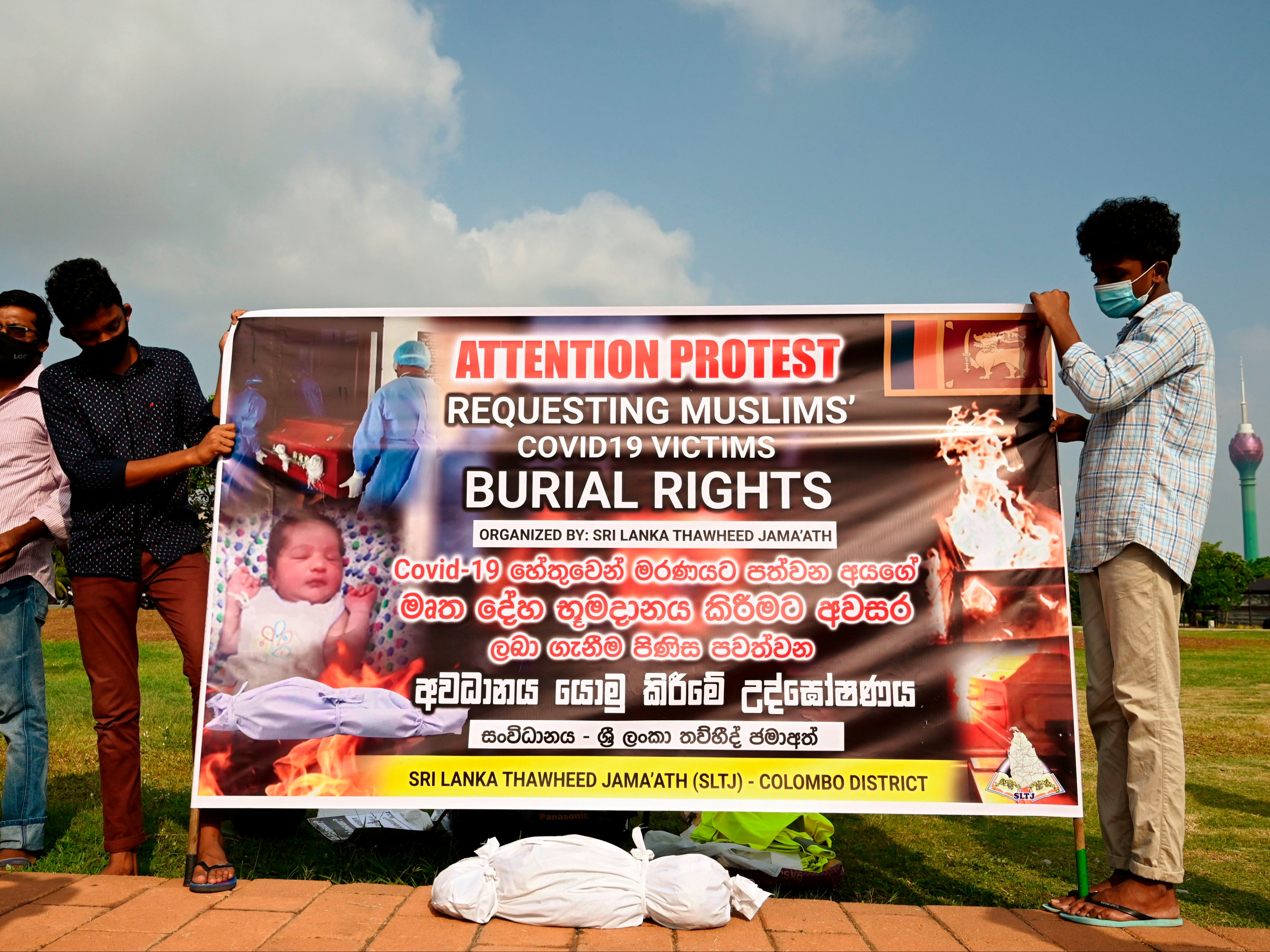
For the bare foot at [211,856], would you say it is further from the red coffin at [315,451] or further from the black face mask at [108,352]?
the black face mask at [108,352]

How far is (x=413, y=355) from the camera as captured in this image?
11.1 ft

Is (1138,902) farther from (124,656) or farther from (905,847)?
(124,656)

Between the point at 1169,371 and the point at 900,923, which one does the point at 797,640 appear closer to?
the point at 900,923

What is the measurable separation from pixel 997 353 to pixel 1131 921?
203 cm

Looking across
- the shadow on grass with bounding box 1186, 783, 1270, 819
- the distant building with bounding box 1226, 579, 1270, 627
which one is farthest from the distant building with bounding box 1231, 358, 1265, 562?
the shadow on grass with bounding box 1186, 783, 1270, 819

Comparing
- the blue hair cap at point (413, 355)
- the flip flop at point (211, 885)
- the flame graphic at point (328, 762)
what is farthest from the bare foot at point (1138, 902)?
the blue hair cap at point (413, 355)

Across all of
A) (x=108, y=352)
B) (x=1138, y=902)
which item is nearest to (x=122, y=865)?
(x=108, y=352)

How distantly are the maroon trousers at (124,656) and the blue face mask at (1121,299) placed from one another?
11.9ft

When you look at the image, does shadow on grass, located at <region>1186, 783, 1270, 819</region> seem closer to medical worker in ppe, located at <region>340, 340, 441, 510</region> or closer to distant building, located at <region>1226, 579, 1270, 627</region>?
medical worker in ppe, located at <region>340, 340, 441, 510</region>

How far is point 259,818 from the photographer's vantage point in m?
3.78

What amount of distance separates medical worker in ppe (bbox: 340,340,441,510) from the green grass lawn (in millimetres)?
1504

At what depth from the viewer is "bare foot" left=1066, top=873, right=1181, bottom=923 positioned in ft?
9.45

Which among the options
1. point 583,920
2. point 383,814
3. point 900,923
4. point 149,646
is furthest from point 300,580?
point 149,646

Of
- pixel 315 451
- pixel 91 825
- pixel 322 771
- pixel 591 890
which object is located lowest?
pixel 91 825
